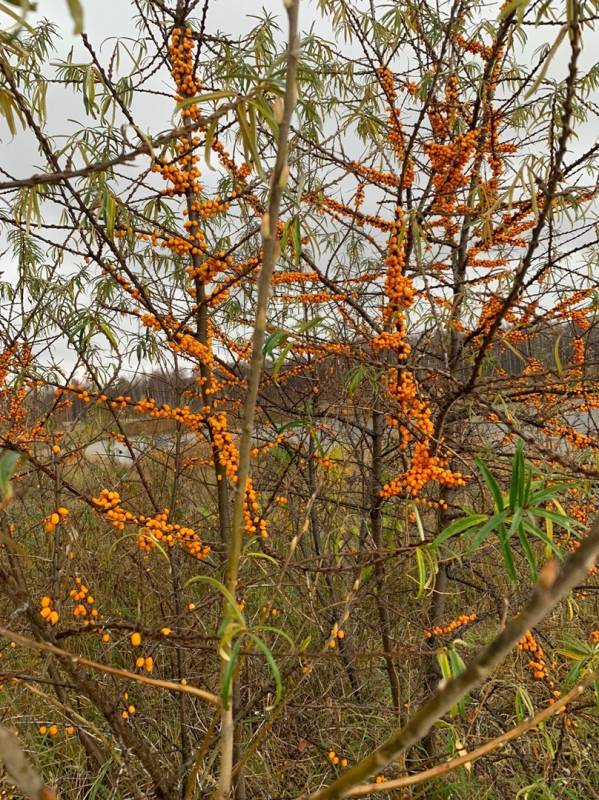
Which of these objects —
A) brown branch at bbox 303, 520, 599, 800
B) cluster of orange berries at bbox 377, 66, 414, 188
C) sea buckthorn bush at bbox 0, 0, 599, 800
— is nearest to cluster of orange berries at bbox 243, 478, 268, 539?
sea buckthorn bush at bbox 0, 0, 599, 800

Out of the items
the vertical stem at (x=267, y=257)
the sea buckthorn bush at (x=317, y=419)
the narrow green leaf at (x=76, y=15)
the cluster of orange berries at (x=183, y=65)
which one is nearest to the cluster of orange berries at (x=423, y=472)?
the sea buckthorn bush at (x=317, y=419)

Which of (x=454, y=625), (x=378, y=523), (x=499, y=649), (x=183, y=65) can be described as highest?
(x=183, y=65)

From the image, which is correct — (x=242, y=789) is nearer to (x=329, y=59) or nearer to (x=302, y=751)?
(x=302, y=751)

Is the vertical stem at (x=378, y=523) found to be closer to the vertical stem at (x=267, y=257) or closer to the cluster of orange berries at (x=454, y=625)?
the cluster of orange berries at (x=454, y=625)

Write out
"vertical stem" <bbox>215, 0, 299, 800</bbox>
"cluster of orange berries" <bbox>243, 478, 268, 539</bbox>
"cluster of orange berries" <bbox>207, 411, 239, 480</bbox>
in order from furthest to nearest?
"cluster of orange berries" <bbox>207, 411, 239, 480</bbox> → "cluster of orange berries" <bbox>243, 478, 268, 539</bbox> → "vertical stem" <bbox>215, 0, 299, 800</bbox>

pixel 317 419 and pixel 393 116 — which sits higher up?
pixel 393 116

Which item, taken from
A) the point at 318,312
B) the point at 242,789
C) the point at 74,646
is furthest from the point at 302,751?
the point at 318,312

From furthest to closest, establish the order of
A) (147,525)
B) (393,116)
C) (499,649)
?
(393,116) < (147,525) < (499,649)

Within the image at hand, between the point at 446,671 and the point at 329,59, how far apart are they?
2.17 metres

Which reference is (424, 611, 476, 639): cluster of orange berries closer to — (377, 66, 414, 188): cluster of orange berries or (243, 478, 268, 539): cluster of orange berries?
(243, 478, 268, 539): cluster of orange berries

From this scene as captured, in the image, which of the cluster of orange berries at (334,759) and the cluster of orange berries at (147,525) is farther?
the cluster of orange berries at (334,759)

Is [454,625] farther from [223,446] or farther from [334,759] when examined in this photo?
[223,446]

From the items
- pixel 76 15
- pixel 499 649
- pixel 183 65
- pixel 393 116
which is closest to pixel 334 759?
pixel 499 649

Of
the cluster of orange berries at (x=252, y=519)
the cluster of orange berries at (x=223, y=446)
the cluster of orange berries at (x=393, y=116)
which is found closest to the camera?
the cluster of orange berries at (x=252, y=519)
